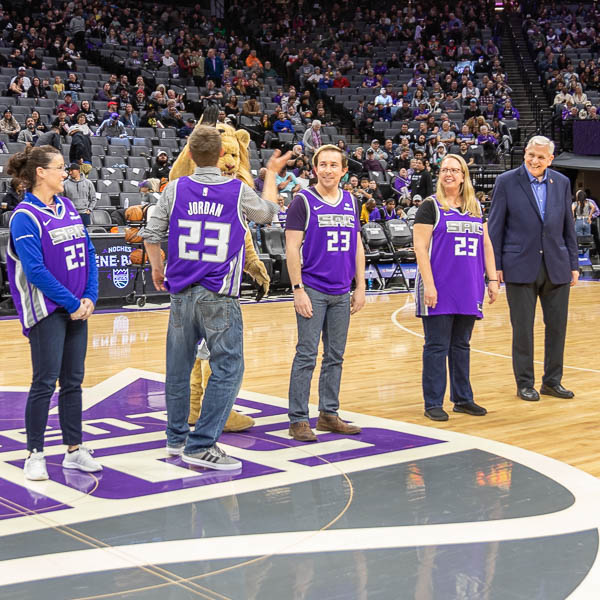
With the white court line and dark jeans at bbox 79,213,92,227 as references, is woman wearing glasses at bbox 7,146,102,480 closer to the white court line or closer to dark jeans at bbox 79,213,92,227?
the white court line

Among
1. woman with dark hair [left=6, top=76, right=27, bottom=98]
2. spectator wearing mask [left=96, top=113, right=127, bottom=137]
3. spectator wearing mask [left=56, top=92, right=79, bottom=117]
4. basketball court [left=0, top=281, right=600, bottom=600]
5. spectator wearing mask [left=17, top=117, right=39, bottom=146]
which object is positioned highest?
woman with dark hair [left=6, top=76, right=27, bottom=98]

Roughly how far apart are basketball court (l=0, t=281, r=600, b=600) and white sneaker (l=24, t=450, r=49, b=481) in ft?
0.12

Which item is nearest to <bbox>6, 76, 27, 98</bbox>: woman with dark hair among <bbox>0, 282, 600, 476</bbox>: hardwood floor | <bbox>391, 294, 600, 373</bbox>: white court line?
<bbox>0, 282, 600, 476</bbox>: hardwood floor

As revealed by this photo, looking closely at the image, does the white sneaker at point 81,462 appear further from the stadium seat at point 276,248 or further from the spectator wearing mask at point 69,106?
the spectator wearing mask at point 69,106

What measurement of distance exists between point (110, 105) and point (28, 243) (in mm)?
13372

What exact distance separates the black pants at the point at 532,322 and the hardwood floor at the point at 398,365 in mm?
200

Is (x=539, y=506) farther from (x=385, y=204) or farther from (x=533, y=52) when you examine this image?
(x=533, y=52)

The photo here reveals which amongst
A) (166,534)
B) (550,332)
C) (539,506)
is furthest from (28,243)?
(550,332)

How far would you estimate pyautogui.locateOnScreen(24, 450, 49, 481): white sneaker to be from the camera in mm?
4078

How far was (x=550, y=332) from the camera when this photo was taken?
20.3 ft

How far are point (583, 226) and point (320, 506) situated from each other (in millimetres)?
15383

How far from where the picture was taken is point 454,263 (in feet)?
17.9

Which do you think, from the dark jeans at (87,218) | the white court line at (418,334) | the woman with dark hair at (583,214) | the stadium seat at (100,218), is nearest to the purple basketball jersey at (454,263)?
the white court line at (418,334)

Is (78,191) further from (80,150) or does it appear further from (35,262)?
(35,262)
